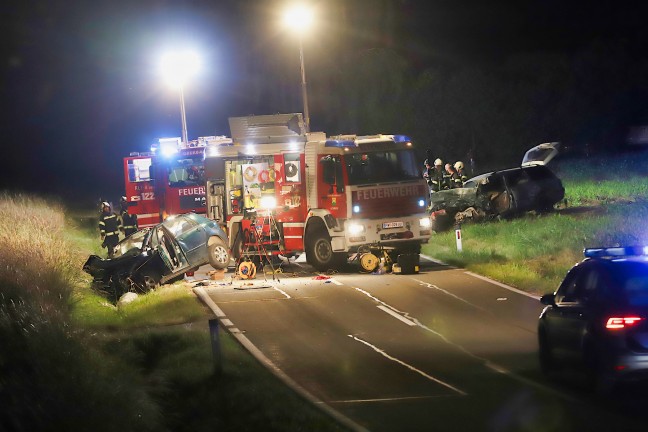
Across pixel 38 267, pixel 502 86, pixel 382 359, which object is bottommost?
pixel 382 359

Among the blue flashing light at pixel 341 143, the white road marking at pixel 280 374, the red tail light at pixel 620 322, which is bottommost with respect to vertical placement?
the white road marking at pixel 280 374

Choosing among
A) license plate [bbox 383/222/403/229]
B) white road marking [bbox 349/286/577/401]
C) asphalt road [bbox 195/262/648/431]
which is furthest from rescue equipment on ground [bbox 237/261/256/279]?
white road marking [bbox 349/286/577/401]

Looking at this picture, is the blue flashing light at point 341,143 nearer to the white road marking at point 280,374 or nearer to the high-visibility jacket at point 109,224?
the white road marking at point 280,374

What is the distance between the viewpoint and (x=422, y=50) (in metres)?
72.1

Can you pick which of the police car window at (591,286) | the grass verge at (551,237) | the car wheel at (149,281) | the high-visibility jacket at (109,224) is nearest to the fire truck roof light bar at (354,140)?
the grass verge at (551,237)

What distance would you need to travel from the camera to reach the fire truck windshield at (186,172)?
114 ft

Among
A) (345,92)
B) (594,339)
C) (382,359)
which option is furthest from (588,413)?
(345,92)

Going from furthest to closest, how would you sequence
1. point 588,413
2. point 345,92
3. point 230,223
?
point 345,92, point 230,223, point 588,413

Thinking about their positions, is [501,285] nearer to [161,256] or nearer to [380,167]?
[380,167]

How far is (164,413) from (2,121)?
88.4 m

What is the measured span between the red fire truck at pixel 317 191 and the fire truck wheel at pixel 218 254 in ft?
1.37

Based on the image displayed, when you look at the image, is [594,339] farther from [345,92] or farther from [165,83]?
[345,92]

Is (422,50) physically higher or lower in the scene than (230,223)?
higher

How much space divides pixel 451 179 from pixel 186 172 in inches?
348
